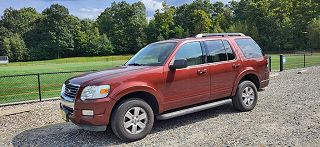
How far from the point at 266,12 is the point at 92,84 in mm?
74809

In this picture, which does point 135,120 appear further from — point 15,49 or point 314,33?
point 15,49

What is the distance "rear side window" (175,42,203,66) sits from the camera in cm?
601

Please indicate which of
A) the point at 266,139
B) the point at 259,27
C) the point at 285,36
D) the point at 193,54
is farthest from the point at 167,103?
the point at 259,27

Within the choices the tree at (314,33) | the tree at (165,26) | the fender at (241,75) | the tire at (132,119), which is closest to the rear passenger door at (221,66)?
the fender at (241,75)

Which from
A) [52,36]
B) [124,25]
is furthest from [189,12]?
[52,36]

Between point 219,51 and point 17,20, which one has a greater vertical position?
point 17,20

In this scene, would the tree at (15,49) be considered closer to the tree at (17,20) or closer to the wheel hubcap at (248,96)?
the tree at (17,20)

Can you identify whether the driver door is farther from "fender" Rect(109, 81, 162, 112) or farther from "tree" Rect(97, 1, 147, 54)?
"tree" Rect(97, 1, 147, 54)

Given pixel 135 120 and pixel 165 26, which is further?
pixel 165 26

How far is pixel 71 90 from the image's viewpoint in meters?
5.34

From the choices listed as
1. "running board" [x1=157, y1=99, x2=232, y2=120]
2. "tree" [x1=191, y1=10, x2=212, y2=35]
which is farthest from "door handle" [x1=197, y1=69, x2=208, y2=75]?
"tree" [x1=191, y1=10, x2=212, y2=35]

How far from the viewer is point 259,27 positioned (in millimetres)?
74125

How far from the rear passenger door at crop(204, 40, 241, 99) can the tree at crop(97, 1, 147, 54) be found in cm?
7233

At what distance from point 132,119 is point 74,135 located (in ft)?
4.49
